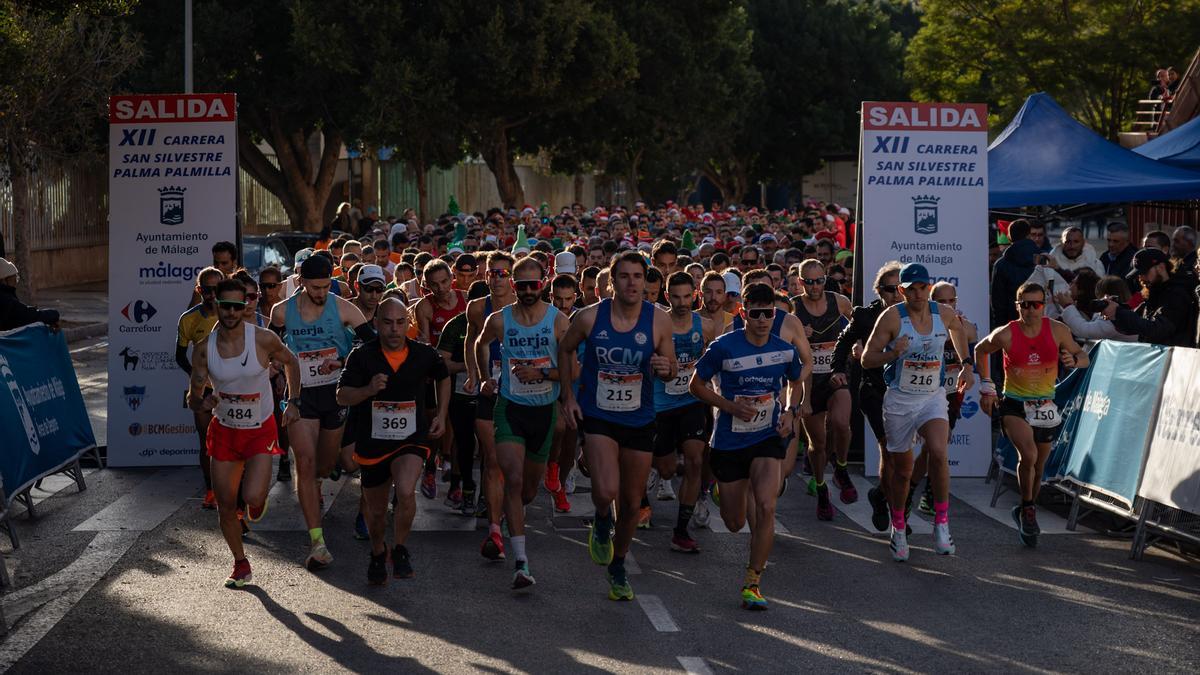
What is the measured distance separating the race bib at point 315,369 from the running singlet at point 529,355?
147cm

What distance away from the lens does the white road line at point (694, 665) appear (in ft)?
24.5

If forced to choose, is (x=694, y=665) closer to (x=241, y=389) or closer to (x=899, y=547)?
(x=899, y=547)

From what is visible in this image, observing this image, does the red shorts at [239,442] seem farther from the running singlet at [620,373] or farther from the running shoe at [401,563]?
the running singlet at [620,373]

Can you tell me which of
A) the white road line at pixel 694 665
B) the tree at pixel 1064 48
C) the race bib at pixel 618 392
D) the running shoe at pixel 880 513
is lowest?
the white road line at pixel 694 665

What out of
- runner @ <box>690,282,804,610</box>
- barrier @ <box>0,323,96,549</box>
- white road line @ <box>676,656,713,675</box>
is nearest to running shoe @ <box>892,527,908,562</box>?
runner @ <box>690,282,804,610</box>

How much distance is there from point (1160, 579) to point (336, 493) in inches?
252

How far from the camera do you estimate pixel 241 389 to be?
9500 millimetres

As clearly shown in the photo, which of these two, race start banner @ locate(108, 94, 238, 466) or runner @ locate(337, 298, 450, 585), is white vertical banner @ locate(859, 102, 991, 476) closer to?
race start banner @ locate(108, 94, 238, 466)

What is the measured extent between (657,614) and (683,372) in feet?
7.64

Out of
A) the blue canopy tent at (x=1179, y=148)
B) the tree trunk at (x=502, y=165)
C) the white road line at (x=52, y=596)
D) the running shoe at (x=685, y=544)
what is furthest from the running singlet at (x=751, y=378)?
the tree trunk at (x=502, y=165)

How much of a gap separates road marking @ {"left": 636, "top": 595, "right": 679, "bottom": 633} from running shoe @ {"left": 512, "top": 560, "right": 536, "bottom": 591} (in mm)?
636

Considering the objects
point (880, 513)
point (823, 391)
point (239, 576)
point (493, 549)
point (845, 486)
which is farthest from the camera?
point (845, 486)

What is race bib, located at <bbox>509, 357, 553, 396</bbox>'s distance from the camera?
9570 mm

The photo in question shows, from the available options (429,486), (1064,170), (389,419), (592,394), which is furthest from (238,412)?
(1064,170)
